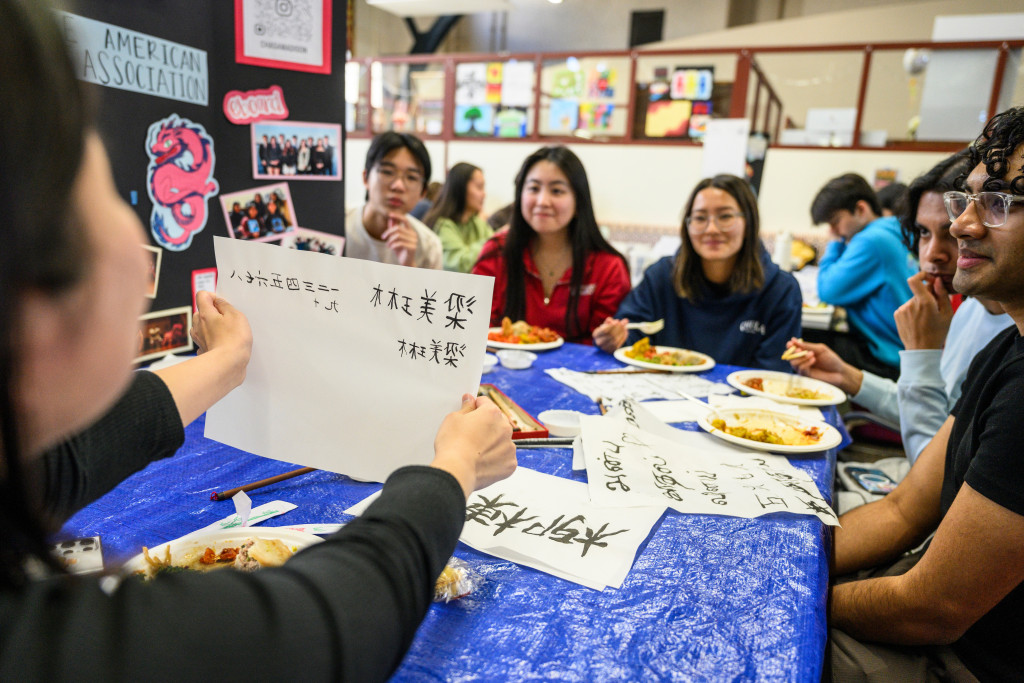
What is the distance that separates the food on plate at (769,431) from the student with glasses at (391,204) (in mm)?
1677

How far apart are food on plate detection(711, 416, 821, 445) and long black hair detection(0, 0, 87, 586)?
49.6 inches

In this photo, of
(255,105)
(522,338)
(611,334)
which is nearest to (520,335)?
(522,338)

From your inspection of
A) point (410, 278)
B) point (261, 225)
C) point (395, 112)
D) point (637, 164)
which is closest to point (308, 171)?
point (261, 225)

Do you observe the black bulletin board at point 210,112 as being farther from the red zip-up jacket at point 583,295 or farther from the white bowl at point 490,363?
the red zip-up jacket at point 583,295

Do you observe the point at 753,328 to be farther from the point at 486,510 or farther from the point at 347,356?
the point at 347,356

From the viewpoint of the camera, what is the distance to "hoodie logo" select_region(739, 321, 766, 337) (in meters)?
2.43

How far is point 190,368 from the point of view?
942 millimetres

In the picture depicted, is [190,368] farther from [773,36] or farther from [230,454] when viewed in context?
[773,36]

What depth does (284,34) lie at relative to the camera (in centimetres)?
194

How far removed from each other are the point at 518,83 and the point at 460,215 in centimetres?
255

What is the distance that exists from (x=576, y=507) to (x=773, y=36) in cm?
929

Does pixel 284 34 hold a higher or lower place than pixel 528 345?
higher

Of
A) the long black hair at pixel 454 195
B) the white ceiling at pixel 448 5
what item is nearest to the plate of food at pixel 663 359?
the long black hair at pixel 454 195

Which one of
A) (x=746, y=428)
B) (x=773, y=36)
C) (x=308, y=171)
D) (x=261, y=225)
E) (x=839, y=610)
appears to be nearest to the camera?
(x=839, y=610)
